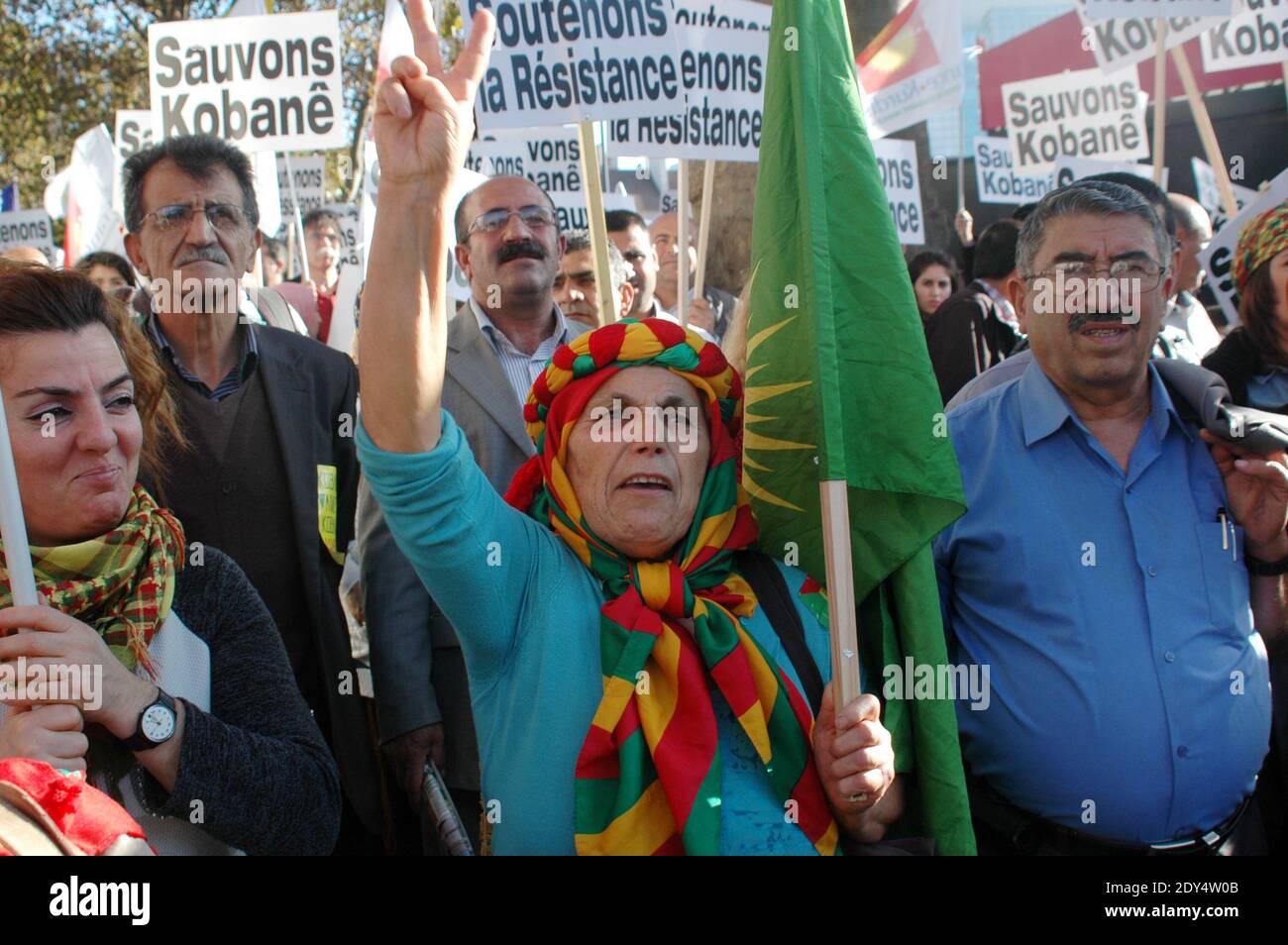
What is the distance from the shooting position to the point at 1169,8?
501 cm

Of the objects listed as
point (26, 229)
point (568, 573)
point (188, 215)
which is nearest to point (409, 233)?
point (568, 573)

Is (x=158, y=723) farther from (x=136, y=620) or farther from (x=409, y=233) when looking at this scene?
(x=409, y=233)

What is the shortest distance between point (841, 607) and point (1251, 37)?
5.83m

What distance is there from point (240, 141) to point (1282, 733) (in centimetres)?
472

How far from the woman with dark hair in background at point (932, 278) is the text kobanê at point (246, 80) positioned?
351 cm

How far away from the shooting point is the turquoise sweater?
7.30 feet

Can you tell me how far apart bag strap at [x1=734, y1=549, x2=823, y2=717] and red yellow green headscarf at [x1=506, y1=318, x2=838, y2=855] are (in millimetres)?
43

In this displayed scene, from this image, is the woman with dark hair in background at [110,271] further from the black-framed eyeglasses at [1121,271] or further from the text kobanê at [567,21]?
the black-framed eyeglasses at [1121,271]

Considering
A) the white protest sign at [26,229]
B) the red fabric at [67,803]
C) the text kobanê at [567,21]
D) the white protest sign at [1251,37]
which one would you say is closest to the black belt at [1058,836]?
the red fabric at [67,803]

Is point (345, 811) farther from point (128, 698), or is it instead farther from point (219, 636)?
point (128, 698)

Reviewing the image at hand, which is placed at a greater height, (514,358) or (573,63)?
(573,63)

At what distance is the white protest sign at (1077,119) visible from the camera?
7.72 m

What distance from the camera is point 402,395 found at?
7.06ft

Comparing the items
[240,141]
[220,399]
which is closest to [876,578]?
[220,399]
